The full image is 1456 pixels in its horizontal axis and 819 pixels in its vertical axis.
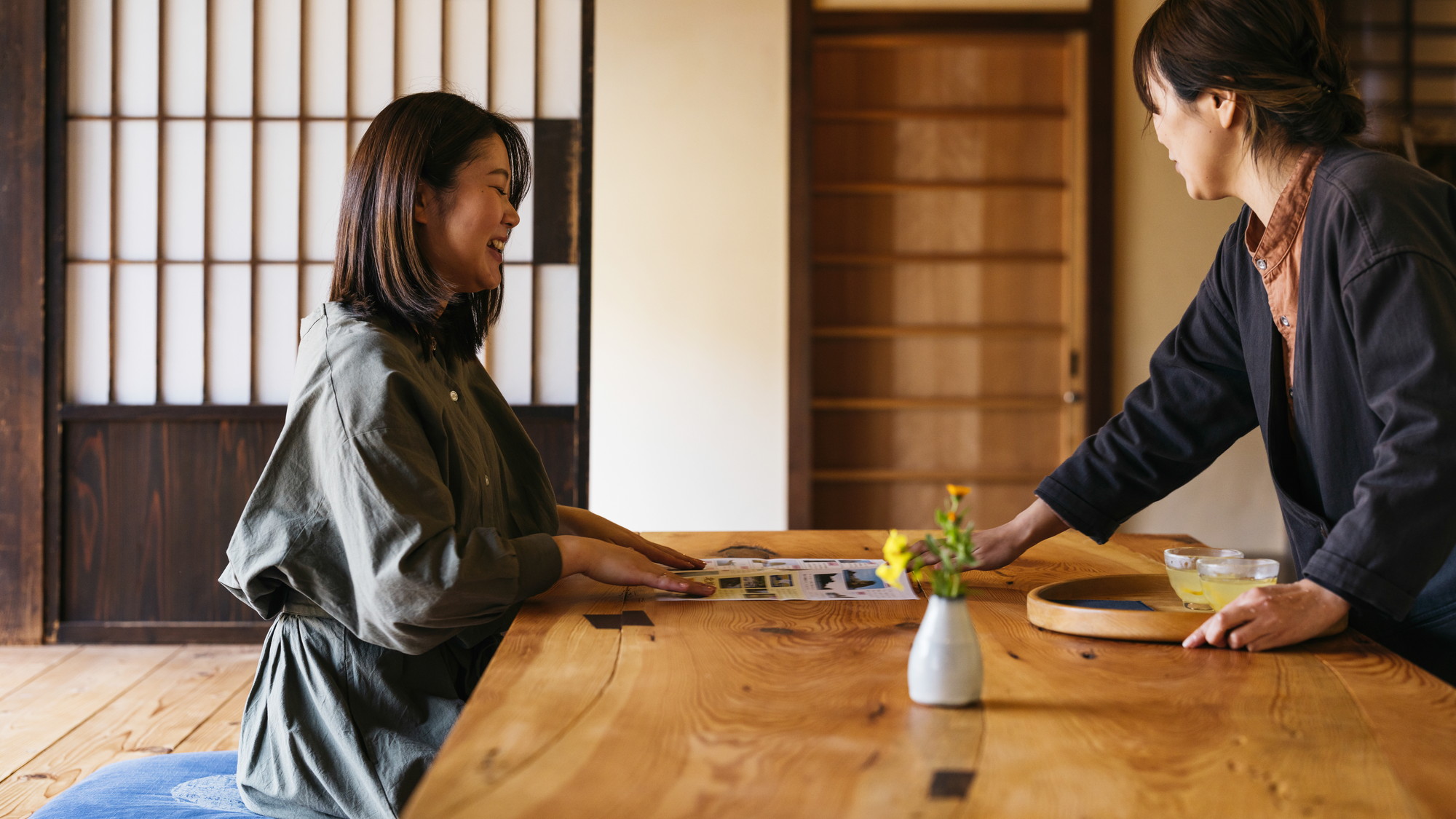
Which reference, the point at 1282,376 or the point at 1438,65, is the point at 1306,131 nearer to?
the point at 1282,376

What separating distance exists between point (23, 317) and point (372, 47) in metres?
1.37

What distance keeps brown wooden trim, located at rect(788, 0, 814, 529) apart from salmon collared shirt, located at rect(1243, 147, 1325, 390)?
8.08 feet

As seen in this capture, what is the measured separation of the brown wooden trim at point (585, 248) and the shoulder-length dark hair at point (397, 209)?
2.00 metres

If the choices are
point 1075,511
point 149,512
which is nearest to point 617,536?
point 1075,511

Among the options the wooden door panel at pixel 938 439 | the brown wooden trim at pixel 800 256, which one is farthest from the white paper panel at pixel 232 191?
the wooden door panel at pixel 938 439

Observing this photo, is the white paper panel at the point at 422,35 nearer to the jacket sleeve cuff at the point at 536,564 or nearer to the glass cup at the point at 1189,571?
the jacket sleeve cuff at the point at 536,564

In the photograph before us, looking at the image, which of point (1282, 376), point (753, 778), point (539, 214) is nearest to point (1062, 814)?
point (753, 778)

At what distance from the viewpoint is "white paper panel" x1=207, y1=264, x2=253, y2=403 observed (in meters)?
3.39

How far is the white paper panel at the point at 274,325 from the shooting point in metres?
3.40

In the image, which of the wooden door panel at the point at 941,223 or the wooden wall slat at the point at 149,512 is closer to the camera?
the wooden wall slat at the point at 149,512

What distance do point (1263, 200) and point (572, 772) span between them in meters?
0.99

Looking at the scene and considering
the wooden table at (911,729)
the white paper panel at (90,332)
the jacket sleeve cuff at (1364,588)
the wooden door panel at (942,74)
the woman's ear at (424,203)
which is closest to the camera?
the wooden table at (911,729)

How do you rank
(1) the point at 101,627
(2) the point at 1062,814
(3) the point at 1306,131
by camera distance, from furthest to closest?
1. (1) the point at 101,627
2. (3) the point at 1306,131
3. (2) the point at 1062,814

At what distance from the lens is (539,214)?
3.41 meters
